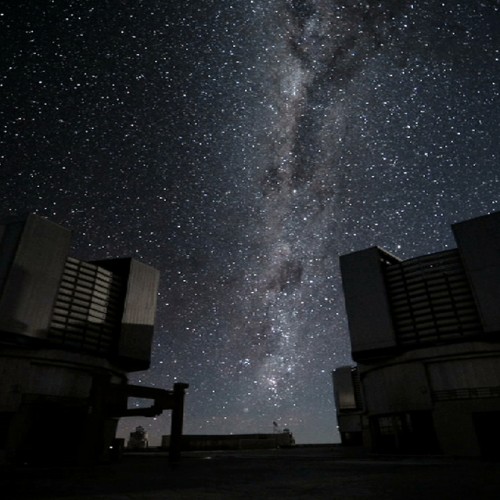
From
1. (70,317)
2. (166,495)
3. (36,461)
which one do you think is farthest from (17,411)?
(166,495)

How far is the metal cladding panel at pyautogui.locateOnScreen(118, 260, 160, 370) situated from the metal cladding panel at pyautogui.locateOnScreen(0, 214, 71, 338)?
20.2 feet

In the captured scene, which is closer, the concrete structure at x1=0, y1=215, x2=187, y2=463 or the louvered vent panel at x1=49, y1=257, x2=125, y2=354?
the concrete structure at x1=0, y1=215, x2=187, y2=463

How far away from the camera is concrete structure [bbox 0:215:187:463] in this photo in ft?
76.2

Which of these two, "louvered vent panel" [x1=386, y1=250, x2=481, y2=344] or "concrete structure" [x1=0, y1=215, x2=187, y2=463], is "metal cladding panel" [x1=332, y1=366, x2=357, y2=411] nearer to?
"louvered vent panel" [x1=386, y1=250, x2=481, y2=344]

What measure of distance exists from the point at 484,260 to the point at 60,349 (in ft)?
100

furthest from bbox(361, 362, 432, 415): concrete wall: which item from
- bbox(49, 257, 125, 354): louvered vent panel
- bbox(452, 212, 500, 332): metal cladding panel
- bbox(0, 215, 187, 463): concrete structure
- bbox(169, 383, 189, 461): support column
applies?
bbox(49, 257, 125, 354): louvered vent panel

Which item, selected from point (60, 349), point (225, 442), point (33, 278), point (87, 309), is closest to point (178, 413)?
point (60, 349)

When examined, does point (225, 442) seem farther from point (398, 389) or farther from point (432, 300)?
point (432, 300)

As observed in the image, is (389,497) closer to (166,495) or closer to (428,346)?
(166,495)

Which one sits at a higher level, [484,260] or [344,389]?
[484,260]

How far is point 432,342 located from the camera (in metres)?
26.9

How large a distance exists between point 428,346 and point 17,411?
28175 mm

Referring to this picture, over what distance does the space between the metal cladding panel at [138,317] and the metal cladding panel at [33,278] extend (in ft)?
20.2

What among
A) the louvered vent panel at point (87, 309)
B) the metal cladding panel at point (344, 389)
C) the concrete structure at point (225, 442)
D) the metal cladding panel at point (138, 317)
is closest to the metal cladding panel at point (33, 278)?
the louvered vent panel at point (87, 309)
